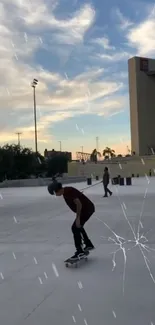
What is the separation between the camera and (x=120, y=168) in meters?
86.4

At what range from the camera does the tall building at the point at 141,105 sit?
349 ft

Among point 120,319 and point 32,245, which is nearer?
point 120,319

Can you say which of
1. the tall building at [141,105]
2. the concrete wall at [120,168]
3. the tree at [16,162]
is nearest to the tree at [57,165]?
the concrete wall at [120,168]

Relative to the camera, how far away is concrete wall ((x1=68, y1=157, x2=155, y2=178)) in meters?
86.1

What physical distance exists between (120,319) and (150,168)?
83.9 metres

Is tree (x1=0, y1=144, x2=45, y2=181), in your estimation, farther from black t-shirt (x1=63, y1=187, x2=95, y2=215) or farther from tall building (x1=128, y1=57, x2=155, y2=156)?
black t-shirt (x1=63, y1=187, x2=95, y2=215)

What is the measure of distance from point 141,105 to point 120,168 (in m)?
25.7

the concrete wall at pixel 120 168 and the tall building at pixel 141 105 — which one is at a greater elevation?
the tall building at pixel 141 105

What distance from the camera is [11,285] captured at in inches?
209

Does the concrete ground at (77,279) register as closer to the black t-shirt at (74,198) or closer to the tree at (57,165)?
the black t-shirt at (74,198)

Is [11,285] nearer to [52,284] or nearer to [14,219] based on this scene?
[52,284]

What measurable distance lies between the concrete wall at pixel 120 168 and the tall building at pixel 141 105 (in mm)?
15662

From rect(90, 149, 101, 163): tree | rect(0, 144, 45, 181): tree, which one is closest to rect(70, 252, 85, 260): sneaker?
rect(0, 144, 45, 181): tree

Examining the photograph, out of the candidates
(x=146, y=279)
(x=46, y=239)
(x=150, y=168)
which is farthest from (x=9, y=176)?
(x=146, y=279)
